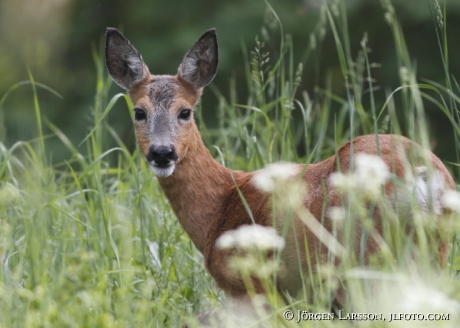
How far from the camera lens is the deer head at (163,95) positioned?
409 centimetres

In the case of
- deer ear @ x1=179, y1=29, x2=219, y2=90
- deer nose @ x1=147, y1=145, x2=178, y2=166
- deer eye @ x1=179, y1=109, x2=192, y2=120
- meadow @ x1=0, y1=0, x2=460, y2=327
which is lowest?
meadow @ x1=0, y1=0, x2=460, y2=327

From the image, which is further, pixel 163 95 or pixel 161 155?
pixel 163 95

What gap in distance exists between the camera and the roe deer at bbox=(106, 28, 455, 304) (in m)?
3.58

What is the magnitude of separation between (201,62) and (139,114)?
0.55 metres

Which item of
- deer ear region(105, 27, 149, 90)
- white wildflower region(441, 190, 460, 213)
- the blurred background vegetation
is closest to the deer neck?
deer ear region(105, 27, 149, 90)

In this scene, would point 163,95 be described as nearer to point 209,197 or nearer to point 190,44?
point 209,197

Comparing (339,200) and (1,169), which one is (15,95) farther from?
(339,200)

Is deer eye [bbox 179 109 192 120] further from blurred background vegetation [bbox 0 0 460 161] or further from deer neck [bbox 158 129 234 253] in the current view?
blurred background vegetation [bbox 0 0 460 161]

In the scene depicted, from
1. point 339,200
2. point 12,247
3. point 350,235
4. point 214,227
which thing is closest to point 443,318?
point 350,235

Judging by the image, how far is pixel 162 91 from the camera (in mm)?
4387

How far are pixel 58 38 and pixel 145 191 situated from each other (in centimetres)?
904

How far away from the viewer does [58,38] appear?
522 inches

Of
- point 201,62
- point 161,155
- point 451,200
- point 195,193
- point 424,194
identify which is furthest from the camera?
point 201,62

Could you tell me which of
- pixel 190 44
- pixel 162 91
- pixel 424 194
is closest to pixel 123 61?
pixel 162 91
